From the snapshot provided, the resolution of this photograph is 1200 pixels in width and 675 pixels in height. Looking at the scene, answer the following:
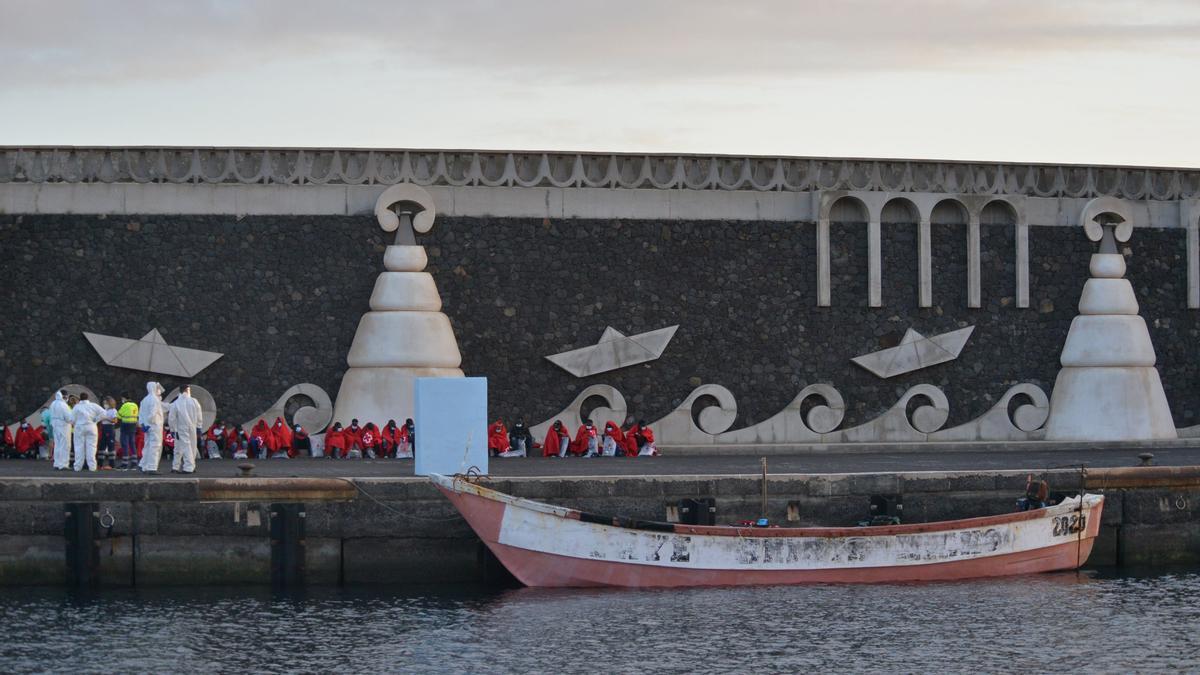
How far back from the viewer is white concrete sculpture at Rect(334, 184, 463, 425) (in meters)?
34.9

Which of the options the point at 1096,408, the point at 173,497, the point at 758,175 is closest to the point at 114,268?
the point at 173,497

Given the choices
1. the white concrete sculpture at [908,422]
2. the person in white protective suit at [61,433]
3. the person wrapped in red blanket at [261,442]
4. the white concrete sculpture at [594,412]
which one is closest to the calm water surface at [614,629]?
the person in white protective suit at [61,433]

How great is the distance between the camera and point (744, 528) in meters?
27.2

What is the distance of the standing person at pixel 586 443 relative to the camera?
115 ft

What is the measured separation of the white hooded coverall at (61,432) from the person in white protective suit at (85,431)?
0.40ft

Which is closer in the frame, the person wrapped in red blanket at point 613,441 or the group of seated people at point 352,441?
the group of seated people at point 352,441

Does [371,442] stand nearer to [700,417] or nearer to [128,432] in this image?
[128,432]

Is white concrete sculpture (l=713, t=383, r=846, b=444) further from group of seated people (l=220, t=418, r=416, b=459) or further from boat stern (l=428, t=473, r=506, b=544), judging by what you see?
boat stern (l=428, t=473, r=506, b=544)

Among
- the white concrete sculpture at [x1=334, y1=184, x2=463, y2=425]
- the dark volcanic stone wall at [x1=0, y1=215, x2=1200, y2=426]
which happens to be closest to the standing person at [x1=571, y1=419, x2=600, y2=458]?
the dark volcanic stone wall at [x1=0, y1=215, x2=1200, y2=426]

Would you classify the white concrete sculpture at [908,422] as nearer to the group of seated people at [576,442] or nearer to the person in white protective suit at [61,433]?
the group of seated people at [576,442]

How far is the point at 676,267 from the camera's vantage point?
3697 cm

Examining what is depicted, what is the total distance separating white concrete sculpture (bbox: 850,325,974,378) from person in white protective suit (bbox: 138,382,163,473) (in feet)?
43.5

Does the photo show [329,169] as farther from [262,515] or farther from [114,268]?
[262,515]

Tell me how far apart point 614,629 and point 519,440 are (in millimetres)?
10886
